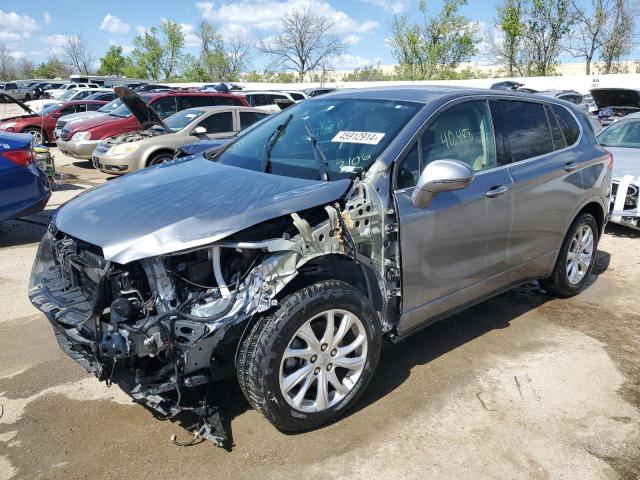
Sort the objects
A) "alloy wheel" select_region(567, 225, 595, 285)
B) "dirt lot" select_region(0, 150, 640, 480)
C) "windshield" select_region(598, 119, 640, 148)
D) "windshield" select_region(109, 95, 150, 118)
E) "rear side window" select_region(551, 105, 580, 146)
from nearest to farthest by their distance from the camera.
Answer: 1. "dirt lot" select_region(0, 150, 640, 480)
2. "rear side window" select_region(551, 105, 580, 146)
3. "alloy wheel" select_region(567, 225, 595, 285)
4. "windshield" select_region(598, 119, 640, 148)
5. "windshield" select_region(109, 95, 150, 118)

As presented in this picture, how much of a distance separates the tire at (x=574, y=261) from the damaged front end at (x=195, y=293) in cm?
234

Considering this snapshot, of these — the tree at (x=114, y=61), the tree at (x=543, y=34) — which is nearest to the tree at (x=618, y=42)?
the tree at (x=543, y=34)

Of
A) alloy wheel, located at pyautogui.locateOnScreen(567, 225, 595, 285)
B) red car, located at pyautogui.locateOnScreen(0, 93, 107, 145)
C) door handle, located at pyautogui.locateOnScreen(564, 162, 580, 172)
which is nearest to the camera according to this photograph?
door handle, located at pyautogui.locateOnScreen(564, 162, 580, 172)

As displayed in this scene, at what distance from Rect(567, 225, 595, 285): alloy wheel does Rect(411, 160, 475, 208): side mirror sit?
7.24 ft

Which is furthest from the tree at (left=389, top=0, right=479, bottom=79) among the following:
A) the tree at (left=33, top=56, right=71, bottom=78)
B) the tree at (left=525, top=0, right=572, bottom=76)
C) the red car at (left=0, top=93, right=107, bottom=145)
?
the tree at (left=33, top=56, right=71, bottom=78)

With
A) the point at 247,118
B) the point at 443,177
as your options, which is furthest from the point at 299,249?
the point at 247,118

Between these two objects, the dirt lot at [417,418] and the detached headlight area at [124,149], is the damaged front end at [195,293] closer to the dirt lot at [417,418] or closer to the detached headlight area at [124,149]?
the dirt lot at [417,418]

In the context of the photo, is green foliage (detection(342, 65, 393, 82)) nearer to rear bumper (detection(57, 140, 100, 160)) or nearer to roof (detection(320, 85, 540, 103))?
rear bumper (detection(57, 140, 100, 160))

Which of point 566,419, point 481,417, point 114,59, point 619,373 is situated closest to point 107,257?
point 481,417

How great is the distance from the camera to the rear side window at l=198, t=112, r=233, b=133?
11.1m

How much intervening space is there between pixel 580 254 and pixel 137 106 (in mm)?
6269

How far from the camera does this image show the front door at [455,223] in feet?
10.9

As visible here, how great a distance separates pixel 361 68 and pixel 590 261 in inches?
2548

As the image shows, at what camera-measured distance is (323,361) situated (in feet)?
9.88
